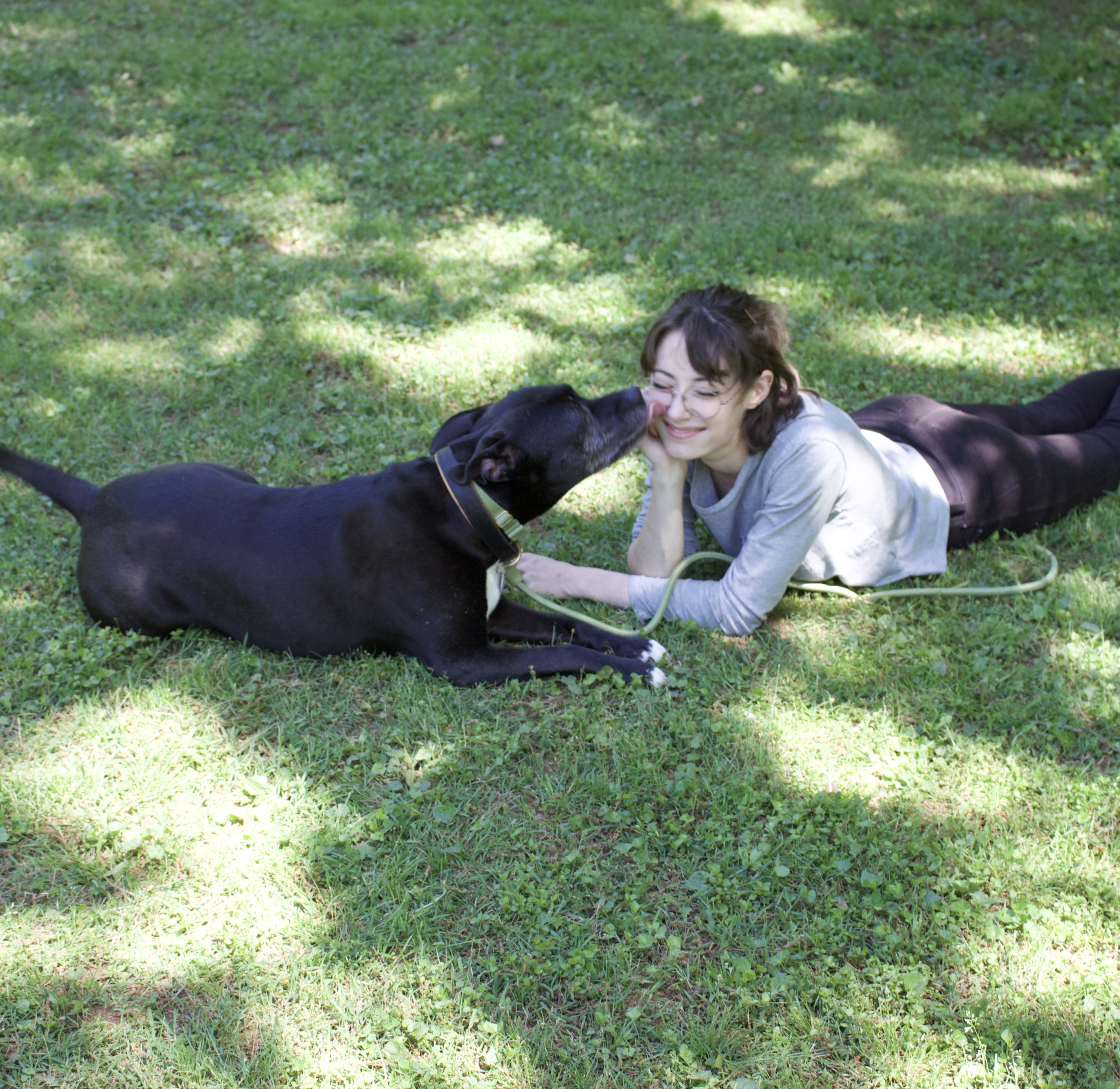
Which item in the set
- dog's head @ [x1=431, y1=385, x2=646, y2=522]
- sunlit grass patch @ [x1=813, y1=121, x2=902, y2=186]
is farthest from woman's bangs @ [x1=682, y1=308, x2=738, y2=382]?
sunlit grass patch @ [x1=813, y1=121, x2=902, y2=186]

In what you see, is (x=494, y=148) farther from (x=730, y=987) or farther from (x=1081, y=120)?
(x=730, y=987)

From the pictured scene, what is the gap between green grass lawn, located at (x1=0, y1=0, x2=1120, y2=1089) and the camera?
254cm

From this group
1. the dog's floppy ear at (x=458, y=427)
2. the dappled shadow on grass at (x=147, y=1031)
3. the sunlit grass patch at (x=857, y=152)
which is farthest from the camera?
the sunlit grass patch at (x=857, y=152)

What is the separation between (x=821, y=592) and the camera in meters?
4.03

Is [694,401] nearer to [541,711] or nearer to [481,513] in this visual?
[481,513]

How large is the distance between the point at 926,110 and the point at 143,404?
7023 mm

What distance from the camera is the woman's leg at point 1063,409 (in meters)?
4.54

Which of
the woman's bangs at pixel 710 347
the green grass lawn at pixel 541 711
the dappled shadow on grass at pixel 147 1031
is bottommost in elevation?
the dappled shadow on grass at pixel 147 1031

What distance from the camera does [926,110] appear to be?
8.05 m

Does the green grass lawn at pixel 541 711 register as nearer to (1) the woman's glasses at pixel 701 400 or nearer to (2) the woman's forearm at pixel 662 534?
(2) the woman's forearm at pixel 662 534

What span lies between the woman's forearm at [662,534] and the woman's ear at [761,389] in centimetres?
47

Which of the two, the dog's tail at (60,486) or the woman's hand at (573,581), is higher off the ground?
the dog's tail at (60,486)

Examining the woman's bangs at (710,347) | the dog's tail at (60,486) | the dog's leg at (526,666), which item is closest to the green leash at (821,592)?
the dog's leg at (526,666)

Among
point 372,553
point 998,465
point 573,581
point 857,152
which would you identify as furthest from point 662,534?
point 857,152
